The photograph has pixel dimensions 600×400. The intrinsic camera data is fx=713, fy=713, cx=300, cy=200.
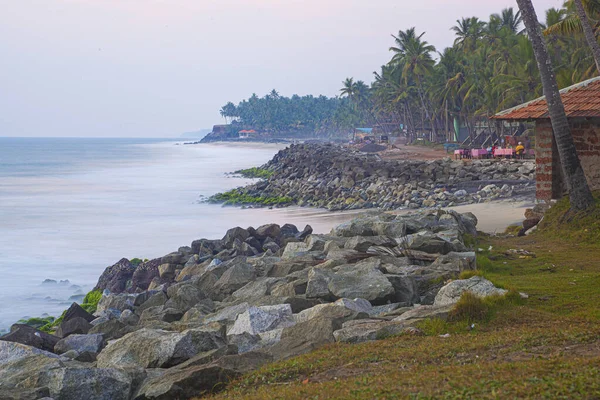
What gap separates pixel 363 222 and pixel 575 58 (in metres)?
31.8

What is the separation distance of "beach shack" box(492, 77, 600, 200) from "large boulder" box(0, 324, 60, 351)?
11.1 meters

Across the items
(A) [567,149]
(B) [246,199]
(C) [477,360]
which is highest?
(A) [567,149]

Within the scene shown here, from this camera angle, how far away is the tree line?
1528 inches

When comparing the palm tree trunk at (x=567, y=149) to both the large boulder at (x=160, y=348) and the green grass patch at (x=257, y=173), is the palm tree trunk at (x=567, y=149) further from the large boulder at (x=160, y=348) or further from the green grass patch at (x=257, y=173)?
the green grass patch at (x=257, y=173)

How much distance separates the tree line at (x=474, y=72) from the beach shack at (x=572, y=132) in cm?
216

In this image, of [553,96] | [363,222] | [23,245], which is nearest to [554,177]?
[553,96]

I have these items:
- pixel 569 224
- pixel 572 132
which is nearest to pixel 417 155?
pixel 572 132

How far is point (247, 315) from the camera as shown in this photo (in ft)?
29.0

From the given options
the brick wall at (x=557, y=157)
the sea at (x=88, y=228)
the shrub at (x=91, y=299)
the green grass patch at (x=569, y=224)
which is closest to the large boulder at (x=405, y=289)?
the green grass patch at (x=569, y=224)

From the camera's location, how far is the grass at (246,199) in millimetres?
36344

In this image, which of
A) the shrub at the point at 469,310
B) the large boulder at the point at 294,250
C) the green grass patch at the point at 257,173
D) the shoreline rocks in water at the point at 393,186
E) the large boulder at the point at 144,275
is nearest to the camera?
the shrub at the point at 469,310

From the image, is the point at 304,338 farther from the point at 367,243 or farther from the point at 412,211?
the point at 412,211

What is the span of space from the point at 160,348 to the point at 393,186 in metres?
27.0

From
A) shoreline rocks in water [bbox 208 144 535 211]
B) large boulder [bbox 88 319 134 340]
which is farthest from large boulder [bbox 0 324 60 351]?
shoreline rocks in water [bbox 208 144 535 211]
